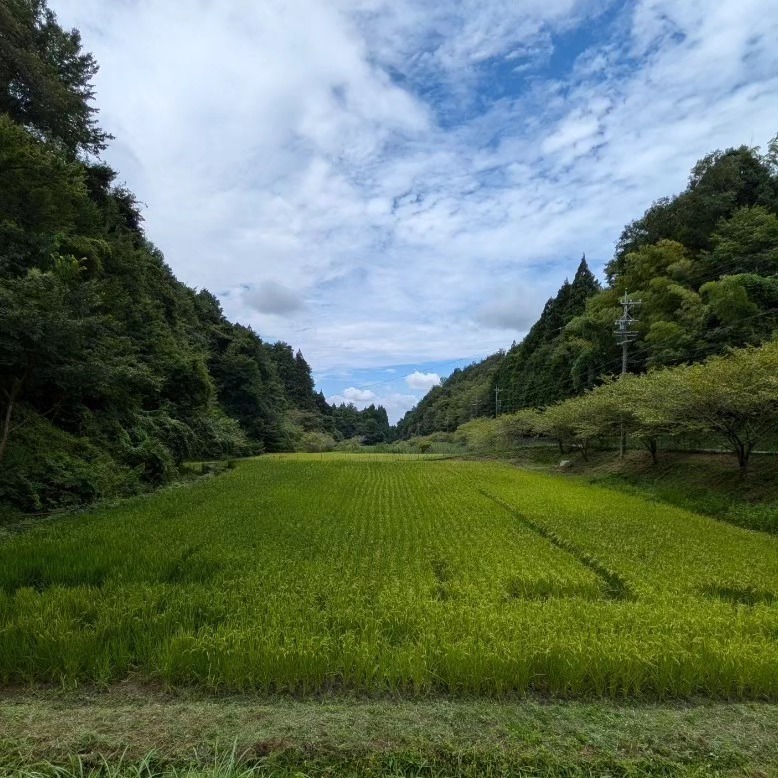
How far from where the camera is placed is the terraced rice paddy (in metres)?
3.77

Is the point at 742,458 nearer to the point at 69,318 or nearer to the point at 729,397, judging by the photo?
the point at 729,397

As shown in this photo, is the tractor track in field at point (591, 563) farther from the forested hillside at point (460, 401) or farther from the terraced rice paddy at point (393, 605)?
the forested hillside at point (460, 401)

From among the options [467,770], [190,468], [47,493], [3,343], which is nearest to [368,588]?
[467,770]

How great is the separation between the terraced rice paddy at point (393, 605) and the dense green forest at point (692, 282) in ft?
49.8

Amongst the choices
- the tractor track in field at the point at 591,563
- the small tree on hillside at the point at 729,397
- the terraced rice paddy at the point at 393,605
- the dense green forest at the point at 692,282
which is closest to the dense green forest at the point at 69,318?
the terraced rice paddy at the point at 393,605

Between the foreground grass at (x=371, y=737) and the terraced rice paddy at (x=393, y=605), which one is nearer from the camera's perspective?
the foreground grass at (x=371, y=737)

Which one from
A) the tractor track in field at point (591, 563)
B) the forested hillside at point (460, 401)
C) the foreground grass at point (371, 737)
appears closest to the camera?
the foreground grass at point (371, 737)

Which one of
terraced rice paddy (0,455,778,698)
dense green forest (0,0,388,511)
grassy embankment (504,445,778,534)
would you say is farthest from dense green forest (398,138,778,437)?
dense green forest (0,0,388,511)

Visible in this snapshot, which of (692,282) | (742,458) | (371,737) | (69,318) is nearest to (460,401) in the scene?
(692,282)

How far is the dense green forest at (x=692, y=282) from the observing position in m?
23.0

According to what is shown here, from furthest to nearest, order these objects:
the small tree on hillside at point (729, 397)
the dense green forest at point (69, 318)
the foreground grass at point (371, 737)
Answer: the small tree on hillside at point (729, 397) < the dense green forest at point (69, 318) < the foreground grass at point (371, 737)

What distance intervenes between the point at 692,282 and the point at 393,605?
112 feet

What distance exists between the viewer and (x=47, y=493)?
12.0 meters

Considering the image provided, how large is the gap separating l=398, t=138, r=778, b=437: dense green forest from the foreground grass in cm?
1910
